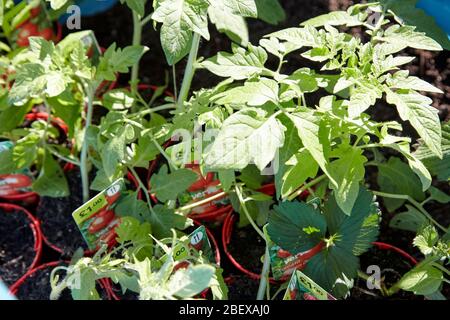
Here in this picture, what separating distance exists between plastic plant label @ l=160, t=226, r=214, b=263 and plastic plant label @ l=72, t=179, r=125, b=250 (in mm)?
227

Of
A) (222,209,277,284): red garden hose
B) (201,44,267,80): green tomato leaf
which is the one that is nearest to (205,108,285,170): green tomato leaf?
(201,44,267,80): green tomato leaf

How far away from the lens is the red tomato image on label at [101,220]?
5.20 ft

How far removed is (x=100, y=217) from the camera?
1594mm

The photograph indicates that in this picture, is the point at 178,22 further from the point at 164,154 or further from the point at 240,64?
the point at 164,154

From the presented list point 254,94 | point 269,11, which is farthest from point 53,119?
point 254,94

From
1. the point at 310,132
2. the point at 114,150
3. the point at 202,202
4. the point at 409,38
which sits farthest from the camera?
the point at 202,202

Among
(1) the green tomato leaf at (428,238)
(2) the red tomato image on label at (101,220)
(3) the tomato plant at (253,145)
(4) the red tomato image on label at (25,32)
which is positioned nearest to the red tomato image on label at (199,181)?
(3) the tomato plant at (253,145)

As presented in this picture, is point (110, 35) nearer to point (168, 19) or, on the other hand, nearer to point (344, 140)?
point (168, 19)

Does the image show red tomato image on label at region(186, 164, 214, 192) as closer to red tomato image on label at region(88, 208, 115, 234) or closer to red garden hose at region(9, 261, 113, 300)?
red tomato image on label at region(88, 208, 115, 234)

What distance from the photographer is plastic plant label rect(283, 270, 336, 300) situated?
133cm

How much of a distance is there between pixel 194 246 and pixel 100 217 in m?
0.25

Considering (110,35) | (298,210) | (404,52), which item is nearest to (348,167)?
(298,210)

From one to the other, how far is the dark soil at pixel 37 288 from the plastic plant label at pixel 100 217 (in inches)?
7.0
